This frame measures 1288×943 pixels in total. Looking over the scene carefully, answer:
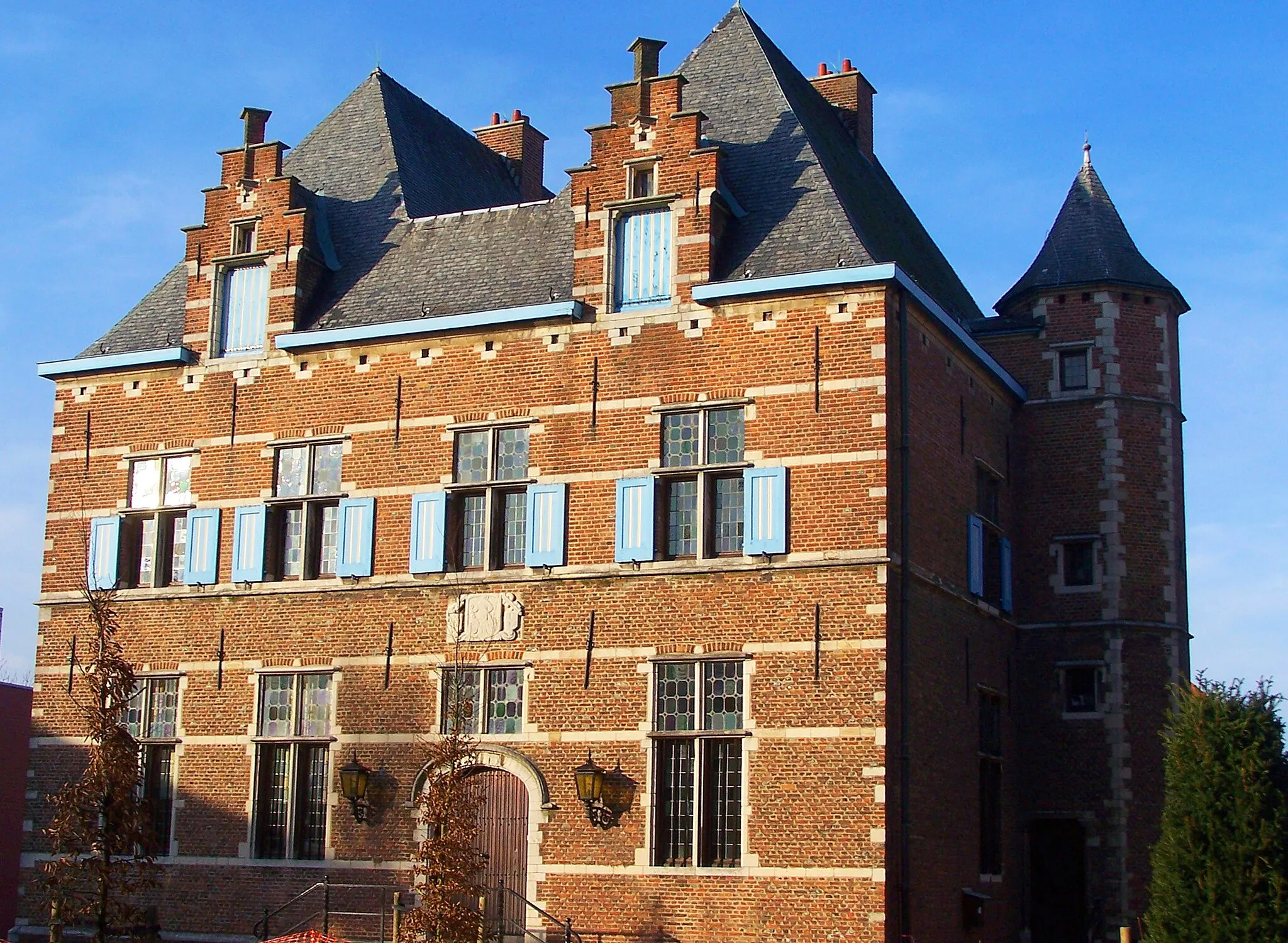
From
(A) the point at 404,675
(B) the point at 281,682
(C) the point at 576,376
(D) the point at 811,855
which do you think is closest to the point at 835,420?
(C) the point at 576,376

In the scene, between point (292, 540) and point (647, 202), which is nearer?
point (647, 202)

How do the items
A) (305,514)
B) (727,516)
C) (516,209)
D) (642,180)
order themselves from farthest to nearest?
1. (516,209)
2. (305,514)
3. (642,180)
4. (727,516)

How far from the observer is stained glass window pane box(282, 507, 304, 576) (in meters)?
20.5

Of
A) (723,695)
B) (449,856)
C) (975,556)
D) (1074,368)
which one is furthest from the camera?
(1074,368)

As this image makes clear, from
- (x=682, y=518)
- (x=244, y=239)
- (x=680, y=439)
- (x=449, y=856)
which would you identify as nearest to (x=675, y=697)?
(x=682, y=518)

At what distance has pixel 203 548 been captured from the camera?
20.9 metres

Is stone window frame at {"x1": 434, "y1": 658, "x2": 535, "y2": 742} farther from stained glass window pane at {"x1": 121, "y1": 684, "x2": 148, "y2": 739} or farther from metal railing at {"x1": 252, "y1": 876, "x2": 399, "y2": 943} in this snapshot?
stained glass window pane at {"x1": 121, "y1": 684, "x2": 148, "y2": 739}

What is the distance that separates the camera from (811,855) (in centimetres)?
1700

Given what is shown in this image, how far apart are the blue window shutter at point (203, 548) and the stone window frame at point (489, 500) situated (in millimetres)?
3185

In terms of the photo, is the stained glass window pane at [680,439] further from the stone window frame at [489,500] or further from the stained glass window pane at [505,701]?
the stained glass window pane at [505,701]

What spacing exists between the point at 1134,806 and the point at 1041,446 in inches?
186

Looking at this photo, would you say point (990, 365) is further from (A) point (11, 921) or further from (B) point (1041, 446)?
(A) point (11, 921)

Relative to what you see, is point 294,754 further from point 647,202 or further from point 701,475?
point 647,202

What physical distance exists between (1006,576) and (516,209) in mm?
7672
